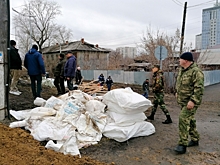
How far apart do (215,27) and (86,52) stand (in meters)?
22.6

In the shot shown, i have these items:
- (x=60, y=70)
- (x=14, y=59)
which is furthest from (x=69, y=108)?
(x=60, y=70)

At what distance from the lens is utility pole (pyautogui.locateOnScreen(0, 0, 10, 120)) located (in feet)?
14.6

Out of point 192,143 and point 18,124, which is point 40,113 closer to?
point 18,124

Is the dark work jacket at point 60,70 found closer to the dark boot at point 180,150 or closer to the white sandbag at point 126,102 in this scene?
the white sandbag at point 126,102

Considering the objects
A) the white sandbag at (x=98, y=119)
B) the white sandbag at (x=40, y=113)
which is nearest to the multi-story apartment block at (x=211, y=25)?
the white sandbag at (x=98, y=119)

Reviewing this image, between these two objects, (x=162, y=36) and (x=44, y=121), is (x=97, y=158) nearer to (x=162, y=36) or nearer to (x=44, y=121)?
(x=44, y=121)

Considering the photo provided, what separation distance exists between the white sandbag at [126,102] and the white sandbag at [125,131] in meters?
0.32

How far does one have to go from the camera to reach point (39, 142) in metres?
3.60

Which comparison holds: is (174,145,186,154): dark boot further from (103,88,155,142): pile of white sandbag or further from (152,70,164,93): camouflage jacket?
(152,70,164,93): camouflage jacket

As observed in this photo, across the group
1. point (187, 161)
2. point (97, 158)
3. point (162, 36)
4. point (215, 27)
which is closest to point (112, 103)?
point (97, 158)

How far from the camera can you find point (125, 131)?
4.01 meters

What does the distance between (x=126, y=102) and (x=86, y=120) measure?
0.90m

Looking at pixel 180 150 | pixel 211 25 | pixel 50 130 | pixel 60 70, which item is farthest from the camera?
pixel 211 25

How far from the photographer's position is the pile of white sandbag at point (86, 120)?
376 cm
